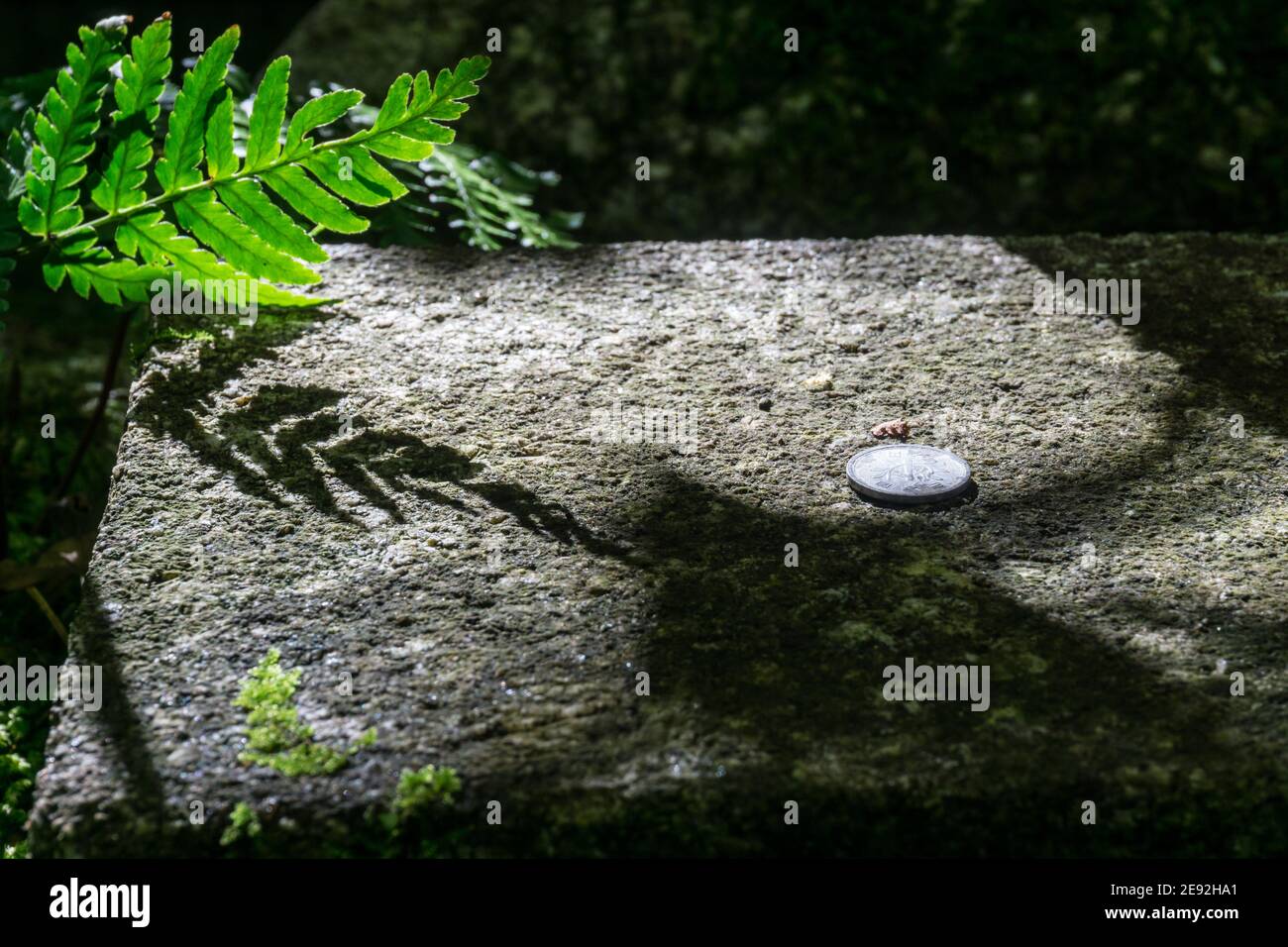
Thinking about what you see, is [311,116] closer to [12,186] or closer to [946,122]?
[12,186]

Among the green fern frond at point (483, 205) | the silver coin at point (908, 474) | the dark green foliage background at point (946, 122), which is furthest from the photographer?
the dark green foliage background at point (946, 122)

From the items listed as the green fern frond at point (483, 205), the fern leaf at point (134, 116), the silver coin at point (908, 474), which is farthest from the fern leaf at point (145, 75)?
the silver coin at point (908, 474)

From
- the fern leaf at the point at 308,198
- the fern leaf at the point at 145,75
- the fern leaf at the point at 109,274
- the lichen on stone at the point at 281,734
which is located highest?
the fern leaf at the point at 145,75

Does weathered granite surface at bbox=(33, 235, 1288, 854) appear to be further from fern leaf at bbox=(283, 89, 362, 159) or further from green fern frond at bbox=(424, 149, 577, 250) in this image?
fern leaf at bbox=(283, 89, 362, 159)

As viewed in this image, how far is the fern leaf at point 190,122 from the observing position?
7.38 ft

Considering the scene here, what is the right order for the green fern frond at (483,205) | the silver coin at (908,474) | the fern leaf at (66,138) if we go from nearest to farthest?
the silver coin at (908,474)
the fern leaf at (66,138)
the green fern frond at (483,205)

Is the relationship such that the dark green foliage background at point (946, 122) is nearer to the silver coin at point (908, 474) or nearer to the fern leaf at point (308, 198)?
the fern leaf at point (308, 198)

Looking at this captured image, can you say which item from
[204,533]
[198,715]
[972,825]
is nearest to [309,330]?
[204,533]

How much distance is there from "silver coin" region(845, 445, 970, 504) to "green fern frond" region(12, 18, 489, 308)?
100 centimetres

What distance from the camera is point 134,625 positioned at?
6.00 feet

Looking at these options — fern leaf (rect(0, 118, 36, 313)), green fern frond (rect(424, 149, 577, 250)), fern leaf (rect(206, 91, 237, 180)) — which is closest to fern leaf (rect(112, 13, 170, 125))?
fern leaf (rect(206, 91, 237, 180))

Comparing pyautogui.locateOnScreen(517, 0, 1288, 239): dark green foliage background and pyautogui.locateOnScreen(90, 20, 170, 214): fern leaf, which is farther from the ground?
pyautogui.locateOnScreen(517, 0, 1288, 239): dark green foliage background

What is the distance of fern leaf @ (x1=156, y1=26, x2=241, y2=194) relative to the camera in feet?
7.38

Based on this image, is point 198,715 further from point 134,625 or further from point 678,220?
point 678,220
